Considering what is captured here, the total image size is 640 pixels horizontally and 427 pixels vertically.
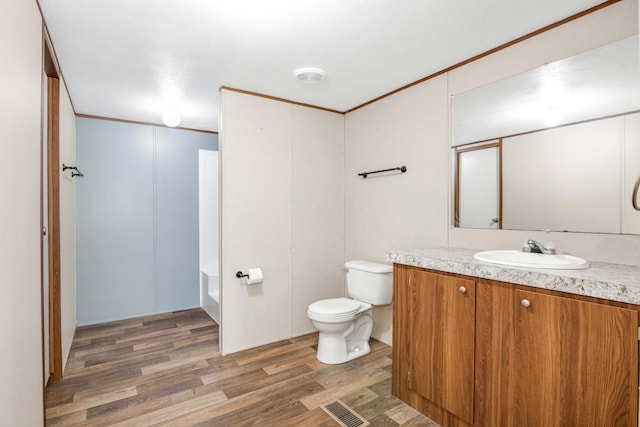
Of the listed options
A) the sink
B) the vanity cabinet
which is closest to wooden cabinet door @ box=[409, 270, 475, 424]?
the vanity cabinet

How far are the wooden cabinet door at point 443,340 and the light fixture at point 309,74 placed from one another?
158cm

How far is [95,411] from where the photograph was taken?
1.99 meters

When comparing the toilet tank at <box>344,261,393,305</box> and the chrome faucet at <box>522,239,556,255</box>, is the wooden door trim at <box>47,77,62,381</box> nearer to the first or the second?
the toilet tank at <box>344,261,393,305</box>

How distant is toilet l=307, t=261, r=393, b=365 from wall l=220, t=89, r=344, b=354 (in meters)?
0.49

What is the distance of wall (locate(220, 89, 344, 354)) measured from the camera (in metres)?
2.81

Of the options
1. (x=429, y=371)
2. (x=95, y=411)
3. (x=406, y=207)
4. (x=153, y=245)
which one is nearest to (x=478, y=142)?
(x=406, y=207)

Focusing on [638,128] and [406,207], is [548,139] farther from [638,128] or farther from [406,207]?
[406,207]

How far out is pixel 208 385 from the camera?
2.29m

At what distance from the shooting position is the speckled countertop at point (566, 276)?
122 centimetres

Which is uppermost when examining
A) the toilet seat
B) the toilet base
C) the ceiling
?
the ceiling

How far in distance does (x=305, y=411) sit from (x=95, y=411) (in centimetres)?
127

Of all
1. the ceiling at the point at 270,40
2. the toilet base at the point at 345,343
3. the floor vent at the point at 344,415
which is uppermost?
the ceiling at the point at 270,40

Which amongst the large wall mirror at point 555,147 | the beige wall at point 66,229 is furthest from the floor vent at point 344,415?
the beige wall at point 66,229

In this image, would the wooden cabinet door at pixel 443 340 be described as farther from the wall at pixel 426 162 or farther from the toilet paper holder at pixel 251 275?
the toilet paper holder at pixel 251 275
